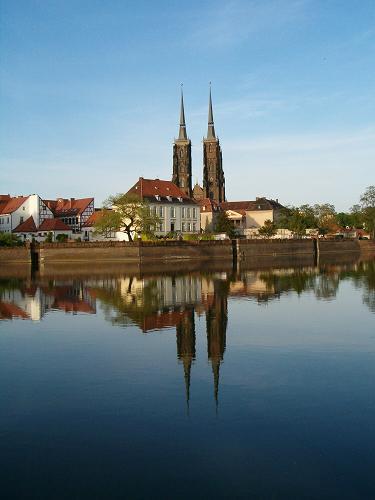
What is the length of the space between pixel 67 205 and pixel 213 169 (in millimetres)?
40744

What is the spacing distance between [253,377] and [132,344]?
6148mm

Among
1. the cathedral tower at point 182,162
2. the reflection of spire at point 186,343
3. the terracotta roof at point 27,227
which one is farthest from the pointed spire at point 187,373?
the cathedral tower at point 182,162

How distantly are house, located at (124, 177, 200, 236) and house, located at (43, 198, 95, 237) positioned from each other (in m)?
7.07

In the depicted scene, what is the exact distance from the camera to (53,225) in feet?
282

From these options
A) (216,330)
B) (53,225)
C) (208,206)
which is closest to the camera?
(216,330)

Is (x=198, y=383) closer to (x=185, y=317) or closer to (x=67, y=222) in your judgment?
(x=185, y=317)

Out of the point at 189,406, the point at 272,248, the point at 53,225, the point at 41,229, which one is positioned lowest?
the point at 189,406

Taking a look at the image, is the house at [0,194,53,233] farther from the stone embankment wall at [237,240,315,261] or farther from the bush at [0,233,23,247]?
the stone embankment wall at [237,240,315,261]

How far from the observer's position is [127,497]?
346 inches

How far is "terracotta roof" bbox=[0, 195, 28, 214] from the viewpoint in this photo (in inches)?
3519

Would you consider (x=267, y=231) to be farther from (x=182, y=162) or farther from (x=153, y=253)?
(x=153, y=253)

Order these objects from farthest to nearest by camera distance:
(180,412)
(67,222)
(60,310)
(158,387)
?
(67,222)
(60,310)
(158,387)
(180,412)

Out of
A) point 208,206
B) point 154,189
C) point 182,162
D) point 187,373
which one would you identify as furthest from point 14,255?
point 182,162

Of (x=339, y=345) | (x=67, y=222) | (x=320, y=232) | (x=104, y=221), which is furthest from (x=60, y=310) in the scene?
(x=320, y=232)
